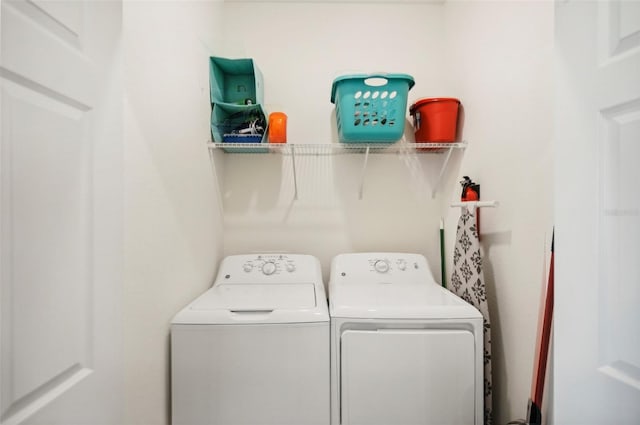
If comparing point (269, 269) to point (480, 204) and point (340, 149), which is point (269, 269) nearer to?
point (340, 149)

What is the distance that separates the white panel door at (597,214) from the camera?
0.70 meters

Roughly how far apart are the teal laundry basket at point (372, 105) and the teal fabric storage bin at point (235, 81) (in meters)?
0.54

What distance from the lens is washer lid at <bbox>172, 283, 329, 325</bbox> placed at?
1296 millimetres

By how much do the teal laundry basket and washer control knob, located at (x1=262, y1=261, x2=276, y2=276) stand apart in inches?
35.6

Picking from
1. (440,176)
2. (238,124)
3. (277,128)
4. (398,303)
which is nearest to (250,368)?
(398,303)

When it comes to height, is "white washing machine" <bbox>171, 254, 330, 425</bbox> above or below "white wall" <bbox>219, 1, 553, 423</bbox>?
below

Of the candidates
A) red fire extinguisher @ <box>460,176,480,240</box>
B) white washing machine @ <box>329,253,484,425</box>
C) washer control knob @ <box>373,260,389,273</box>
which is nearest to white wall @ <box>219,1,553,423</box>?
washer control knob @ <box>373,260,389,273</box>

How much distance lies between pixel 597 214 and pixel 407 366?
907mm

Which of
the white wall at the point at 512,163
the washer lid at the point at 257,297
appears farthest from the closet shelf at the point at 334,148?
the washer lid at the point at 257,297

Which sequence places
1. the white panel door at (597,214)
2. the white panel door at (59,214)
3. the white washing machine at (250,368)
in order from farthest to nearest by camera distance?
the white washing machine at (250,368) < the white panel door at (597,214) < the white panel door at (59,214)

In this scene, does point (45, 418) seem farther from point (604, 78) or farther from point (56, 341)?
point (604, 78)

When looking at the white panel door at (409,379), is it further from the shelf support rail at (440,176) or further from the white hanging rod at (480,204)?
the shelf support rail at (440,176)

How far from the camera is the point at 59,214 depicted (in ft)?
2.24

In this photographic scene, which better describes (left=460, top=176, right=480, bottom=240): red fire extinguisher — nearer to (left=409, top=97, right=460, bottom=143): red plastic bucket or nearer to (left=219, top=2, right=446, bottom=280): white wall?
(left=409, top=97, right=460, bottom=143): red plastic bucket
